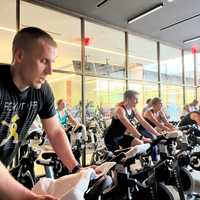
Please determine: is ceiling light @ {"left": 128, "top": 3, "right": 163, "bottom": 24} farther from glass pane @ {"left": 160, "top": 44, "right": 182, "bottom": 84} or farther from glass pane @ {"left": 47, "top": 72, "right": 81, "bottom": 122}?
glass pane @ {"left": 160, "top": 44, "right": 182, "bottom": 84}

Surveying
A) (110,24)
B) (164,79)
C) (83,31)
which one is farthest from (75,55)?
(164,79)

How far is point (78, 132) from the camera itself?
3910 mm

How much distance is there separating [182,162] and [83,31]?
3.88 m

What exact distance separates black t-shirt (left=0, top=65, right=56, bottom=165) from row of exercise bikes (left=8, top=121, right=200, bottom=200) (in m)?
0.89

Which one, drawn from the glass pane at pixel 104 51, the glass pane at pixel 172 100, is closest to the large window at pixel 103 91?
the glass pane at pixel 104 51

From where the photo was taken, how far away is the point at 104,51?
7008 mm

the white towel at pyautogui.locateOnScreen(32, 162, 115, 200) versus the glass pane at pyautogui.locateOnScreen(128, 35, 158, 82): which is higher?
the glass pane at pyautogui.locateOnScreen(128, 35, 158, 82)

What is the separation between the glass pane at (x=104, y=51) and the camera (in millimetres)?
6281

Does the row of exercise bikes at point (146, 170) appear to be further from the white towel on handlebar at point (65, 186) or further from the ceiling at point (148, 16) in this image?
the ceiling at point (148, 16)

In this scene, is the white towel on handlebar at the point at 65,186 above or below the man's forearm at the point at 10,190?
below

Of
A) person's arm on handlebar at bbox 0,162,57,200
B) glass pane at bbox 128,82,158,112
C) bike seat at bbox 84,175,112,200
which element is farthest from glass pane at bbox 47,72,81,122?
person's arm on handlebar at bbox 0,162,57,200

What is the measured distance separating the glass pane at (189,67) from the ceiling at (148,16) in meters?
1.54

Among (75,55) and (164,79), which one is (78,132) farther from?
(164,79)

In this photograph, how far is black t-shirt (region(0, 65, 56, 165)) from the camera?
1.17 m
